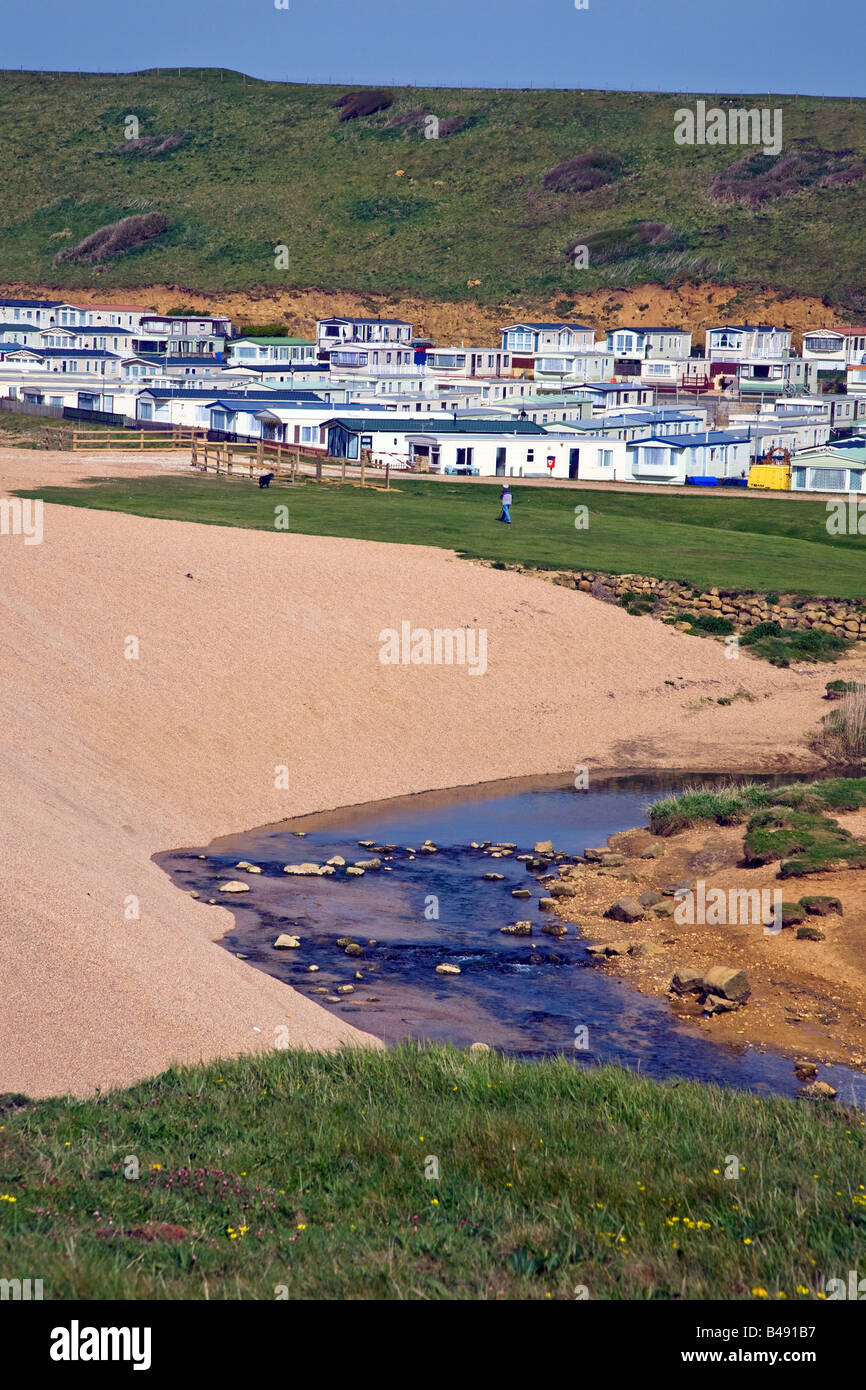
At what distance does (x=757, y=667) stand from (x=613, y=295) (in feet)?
368

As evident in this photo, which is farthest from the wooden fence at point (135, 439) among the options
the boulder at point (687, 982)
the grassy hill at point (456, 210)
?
the grassy hill at point (456, 210)

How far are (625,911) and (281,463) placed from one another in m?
51.0

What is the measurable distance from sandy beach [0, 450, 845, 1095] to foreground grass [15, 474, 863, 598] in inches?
150

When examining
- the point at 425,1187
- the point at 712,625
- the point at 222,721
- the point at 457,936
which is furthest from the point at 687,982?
the point at 712,625

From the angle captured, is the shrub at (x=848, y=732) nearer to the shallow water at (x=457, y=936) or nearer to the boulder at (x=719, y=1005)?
the shallow water at (x=457, y=936)

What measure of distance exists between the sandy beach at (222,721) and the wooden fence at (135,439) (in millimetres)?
25280

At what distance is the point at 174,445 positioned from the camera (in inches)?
3027

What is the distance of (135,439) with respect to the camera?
76.1m

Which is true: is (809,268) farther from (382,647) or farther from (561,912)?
(561,912)

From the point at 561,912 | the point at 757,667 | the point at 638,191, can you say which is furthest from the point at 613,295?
the point at 561,912

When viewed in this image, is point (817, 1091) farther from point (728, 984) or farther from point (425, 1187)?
point (425, 1187)

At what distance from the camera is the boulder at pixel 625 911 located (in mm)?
25453

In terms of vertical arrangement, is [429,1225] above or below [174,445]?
below
